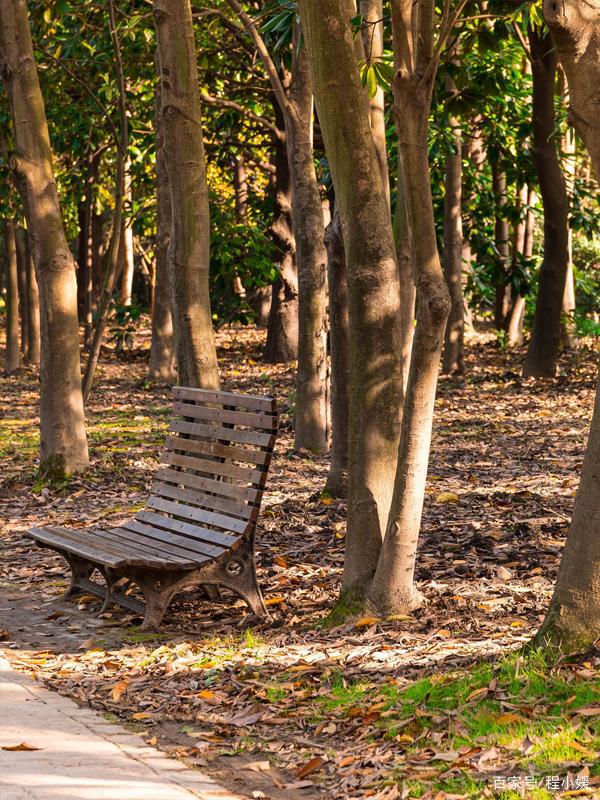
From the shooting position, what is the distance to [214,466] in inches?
272

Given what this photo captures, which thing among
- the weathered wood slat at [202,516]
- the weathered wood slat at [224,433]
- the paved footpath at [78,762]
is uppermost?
the weathered wood slat at [224,433]

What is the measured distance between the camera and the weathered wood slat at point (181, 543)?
6371mm

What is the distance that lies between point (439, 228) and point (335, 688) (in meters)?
16.3

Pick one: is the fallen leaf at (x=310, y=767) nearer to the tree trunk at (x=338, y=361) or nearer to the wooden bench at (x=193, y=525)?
the wooden bench at (x=193, y=525)

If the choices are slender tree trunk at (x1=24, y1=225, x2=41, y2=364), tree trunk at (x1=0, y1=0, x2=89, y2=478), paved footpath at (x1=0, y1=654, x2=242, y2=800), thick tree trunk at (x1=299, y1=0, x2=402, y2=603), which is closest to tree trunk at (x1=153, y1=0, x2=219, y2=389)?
tree trunk at (x1=0, y1=0, x2=89, y2=478)

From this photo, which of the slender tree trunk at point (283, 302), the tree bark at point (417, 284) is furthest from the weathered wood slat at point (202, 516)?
the slender tree trunk at point (283, 302)

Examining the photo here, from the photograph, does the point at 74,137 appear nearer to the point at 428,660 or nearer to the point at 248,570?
the point at 248,570

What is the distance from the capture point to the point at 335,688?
514 cm

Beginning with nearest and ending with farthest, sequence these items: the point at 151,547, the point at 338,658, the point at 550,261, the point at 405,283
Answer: the point at 338,658
the point at 151,547
the point at 405,283
the point at 550,261

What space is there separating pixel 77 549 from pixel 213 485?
950 mm

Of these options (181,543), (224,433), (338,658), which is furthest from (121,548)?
(338,658)

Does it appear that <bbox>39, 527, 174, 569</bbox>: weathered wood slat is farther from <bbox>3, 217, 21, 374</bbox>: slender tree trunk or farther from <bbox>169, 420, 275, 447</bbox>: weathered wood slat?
<bbox>3, 217, 21, 374</bbox>: slender tree trunk

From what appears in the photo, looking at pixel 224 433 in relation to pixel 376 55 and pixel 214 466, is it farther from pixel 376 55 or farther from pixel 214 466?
pixel 376 55

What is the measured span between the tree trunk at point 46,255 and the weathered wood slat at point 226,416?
377 centimetres
